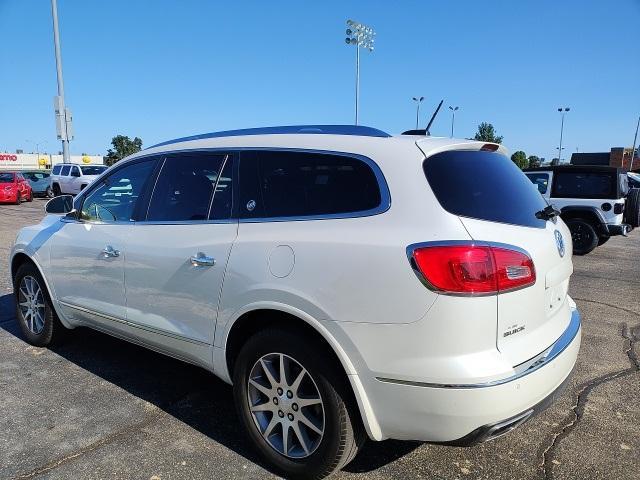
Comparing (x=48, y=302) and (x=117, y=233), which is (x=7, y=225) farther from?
(x=117, y=233)

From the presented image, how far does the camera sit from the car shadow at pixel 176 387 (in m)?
2.98

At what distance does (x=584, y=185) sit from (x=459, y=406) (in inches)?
375

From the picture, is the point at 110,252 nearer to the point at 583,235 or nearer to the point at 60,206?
the point at 60,206

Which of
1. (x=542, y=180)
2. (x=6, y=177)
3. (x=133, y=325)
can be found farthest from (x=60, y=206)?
(x=6, y=177)

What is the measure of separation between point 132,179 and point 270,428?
207cm

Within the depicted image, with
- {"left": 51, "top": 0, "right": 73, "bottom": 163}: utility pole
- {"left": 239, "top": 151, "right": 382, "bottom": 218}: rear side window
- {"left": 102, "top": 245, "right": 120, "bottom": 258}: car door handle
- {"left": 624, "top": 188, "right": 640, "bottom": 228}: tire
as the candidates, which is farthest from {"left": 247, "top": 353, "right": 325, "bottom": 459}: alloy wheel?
{"left": 51, "top": 0, "right": 73, "bottom": 163}: utility pole

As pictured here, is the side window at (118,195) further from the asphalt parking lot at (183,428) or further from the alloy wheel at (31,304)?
the asphalt parking lot at (183,428)

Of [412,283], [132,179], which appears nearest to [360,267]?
[412,283]

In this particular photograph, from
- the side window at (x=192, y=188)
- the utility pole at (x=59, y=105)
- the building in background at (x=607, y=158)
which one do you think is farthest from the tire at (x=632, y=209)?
the building in background at (x=607, y=158)

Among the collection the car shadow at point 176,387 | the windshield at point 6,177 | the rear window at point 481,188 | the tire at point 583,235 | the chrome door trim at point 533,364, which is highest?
the rear window at point 481,188

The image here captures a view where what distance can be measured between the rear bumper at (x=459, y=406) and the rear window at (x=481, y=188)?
0.71 m

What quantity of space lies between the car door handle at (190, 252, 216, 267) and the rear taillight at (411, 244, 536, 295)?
121 cm

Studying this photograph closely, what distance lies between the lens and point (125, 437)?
3104 millimetres

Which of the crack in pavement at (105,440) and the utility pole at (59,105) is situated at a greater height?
the utility pole at (59,105)
